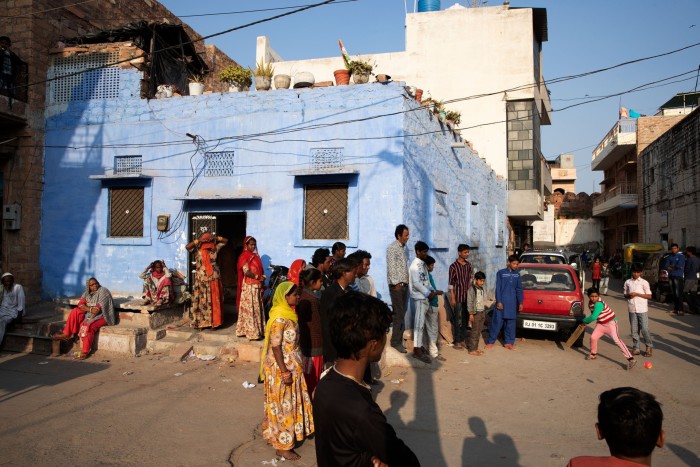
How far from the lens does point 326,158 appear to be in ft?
29.0

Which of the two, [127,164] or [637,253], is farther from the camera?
[637,253]

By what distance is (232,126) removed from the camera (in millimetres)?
9312

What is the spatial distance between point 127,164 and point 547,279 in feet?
28.8

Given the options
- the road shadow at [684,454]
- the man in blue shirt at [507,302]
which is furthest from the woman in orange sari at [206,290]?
the road shadow at [684,454]

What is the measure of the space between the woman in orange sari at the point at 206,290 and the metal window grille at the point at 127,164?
8.41 ft

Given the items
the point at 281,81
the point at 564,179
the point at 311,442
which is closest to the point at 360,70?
the point at 281,81

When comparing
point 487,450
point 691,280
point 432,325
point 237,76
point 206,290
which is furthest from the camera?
point 691,280

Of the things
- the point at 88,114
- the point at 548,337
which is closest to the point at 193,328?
the point at 88,114

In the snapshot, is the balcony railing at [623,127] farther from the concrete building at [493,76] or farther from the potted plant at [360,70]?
the potted plant at [360,70]

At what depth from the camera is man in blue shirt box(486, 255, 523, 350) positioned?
Answer: 8500 mm

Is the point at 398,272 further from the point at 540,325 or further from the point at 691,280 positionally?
the point at 691,280

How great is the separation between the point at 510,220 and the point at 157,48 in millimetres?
17150

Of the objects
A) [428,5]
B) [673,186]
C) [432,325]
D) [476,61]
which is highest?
[428,5]

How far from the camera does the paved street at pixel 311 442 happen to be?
14.3 ft
